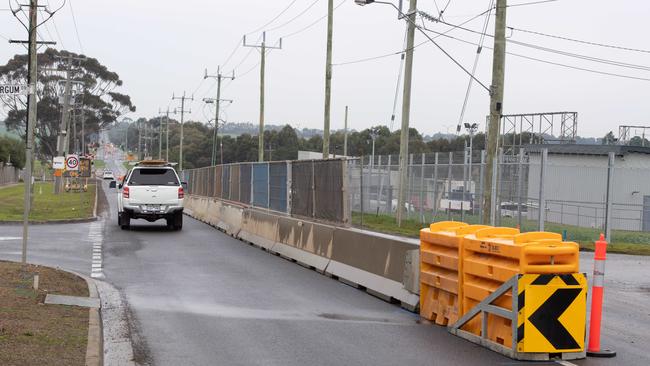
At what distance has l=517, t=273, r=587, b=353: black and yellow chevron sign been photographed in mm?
8250

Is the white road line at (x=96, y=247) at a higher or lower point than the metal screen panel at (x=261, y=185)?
lower

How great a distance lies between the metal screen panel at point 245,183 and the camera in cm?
2614

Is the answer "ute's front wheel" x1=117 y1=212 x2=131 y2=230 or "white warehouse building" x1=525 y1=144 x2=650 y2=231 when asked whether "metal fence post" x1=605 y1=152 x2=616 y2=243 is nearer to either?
"white warehouse building" x1=525 y1=144 x2=650 y2=231

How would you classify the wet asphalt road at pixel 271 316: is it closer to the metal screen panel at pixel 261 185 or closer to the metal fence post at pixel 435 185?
the metal screen panel at pixel 261 185

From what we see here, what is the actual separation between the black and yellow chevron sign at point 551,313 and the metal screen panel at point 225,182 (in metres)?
23.2

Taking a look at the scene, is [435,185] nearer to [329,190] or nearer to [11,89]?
[329,190]

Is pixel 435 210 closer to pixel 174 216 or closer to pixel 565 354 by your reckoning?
pixel 174 216

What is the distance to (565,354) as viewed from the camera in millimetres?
8367

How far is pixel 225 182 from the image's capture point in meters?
31.8

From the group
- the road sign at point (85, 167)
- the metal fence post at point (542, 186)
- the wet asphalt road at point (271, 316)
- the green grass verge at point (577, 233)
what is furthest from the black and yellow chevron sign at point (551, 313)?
the road sign at point (85, 167)

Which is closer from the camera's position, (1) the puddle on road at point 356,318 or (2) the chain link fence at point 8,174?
(1) the puddle on road at point 356,318

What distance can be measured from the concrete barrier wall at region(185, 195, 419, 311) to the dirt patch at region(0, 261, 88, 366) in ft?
14.2

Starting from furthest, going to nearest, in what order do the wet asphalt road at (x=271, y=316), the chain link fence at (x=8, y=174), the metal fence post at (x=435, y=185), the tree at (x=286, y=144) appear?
the tree at (x=286, y=144), the chain link fence at (x=8, y=174), the metal fence post at (x=435, y=185), the wet asphalt road at (x=271, y=316)

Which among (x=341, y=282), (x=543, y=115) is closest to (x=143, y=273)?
(x=341, y=282)
